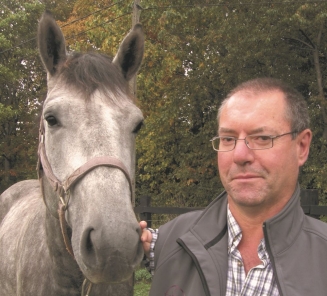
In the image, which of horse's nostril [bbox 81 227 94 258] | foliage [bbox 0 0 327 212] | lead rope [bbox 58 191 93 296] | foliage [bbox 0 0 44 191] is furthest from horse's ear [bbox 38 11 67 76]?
foliage [bbox 0 0 44 191]

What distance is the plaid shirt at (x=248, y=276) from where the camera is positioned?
4.98 ft

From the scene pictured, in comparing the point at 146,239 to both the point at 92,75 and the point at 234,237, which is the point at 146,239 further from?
the point at 92,75

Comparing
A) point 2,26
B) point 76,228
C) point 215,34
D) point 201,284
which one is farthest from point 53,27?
point 2,26

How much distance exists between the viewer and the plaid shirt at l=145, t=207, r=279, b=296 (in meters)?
1.52

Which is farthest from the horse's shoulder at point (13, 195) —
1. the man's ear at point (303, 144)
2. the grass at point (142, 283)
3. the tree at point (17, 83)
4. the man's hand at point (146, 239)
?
the tree at point (17, 83)

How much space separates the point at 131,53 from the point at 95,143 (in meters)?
0.93

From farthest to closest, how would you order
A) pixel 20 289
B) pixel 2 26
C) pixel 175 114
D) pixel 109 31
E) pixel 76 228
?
pixel 2 26
pixel 175 114
pixel 109 31
pixel 20 289
pixel 76 228

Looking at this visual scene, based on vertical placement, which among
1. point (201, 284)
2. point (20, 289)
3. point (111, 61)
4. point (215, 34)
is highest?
point (215, 34)

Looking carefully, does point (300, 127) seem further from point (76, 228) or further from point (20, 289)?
point (20, 289)

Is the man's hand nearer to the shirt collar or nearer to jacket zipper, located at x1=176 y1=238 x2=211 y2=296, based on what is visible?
jacket zipper, located at x1=176 y1=238 x2=211 y2=296

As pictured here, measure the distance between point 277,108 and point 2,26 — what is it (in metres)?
18.5

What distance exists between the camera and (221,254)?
1642mm

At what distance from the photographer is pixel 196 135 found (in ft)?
44.3

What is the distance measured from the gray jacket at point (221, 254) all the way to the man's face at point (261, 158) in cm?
9
